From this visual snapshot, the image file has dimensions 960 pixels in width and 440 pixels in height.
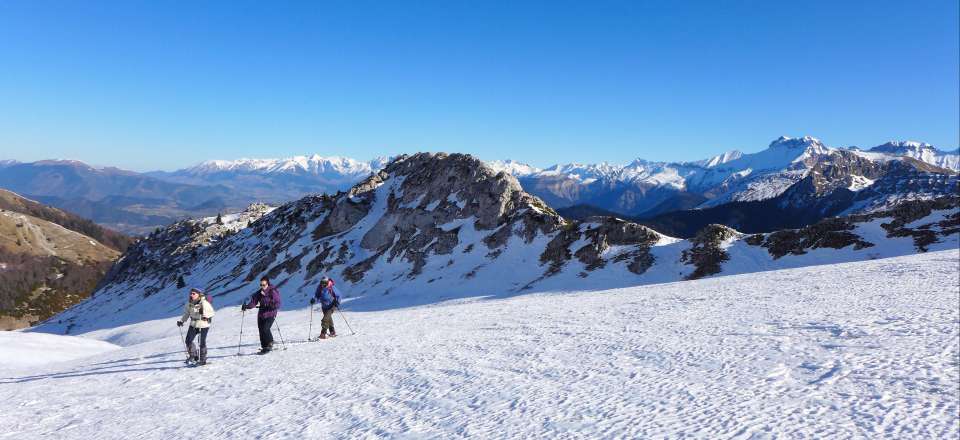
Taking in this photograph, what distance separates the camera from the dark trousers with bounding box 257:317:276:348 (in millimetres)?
19844

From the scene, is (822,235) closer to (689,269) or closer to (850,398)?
(689,269)

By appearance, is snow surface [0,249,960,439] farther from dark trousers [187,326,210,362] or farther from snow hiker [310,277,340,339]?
snow hiker [310,277,340,339]

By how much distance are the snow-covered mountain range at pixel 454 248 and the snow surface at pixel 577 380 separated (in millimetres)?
24914

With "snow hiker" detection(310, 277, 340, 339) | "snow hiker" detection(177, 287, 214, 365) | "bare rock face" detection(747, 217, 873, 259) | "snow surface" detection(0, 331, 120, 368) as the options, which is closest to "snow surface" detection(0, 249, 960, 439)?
"snow hiker" detection(177, 287, 214, 365)

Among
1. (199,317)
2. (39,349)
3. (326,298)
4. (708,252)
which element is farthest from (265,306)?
(708,252)

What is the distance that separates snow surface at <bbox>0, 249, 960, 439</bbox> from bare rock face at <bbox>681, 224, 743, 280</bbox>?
73.3 feet

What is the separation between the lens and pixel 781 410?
951cm

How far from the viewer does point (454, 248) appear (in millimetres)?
67375

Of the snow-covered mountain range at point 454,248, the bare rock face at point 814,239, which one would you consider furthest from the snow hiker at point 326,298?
the bare rock face at point 814,239

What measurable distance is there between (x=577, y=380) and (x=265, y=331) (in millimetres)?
13800

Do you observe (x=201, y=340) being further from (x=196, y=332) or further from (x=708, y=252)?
(x=708, y=252)

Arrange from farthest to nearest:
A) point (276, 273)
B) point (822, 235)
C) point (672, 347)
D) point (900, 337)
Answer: point (276, 273) < point (822, 235) < point (672, 347) < point (900, 337)

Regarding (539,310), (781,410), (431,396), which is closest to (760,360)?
(781,410)

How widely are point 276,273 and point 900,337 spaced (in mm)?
80988
